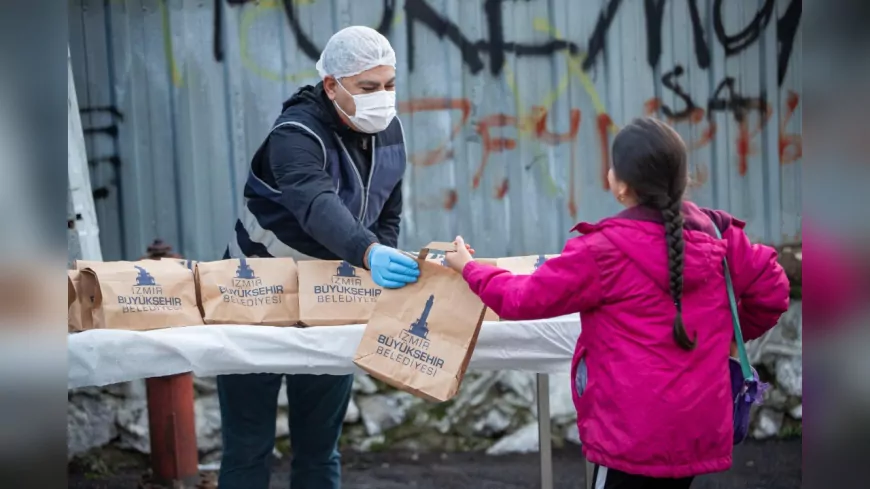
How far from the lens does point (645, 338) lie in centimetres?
257

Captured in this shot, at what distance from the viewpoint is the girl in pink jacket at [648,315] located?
256 centimetres

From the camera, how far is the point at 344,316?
3.30 metres

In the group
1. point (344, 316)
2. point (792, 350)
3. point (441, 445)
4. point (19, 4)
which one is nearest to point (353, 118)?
point (344, 316)

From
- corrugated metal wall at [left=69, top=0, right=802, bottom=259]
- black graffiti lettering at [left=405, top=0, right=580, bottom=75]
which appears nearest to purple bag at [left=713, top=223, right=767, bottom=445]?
corrugated metal wall at [left=69, top=0, right=802, bottom=259]

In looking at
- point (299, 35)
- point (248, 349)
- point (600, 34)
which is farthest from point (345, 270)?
point (600, 34)

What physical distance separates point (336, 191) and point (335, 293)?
33cm

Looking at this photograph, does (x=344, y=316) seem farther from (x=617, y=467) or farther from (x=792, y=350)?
(x=792, y=350)

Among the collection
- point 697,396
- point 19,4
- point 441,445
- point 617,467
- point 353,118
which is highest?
point 19,4

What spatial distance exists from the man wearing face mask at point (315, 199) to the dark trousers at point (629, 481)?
1.01m

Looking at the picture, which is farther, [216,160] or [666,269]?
[216,160]

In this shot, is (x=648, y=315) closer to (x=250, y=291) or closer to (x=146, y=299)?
(x=250, y=291)

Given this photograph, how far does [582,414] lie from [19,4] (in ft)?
5.68

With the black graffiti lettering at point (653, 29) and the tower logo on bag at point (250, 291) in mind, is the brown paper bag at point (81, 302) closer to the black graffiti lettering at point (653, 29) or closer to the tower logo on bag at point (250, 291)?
the tower logo on bag at point (250, 291)

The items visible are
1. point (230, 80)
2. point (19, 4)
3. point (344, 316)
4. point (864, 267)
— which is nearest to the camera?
point (19, 4)
